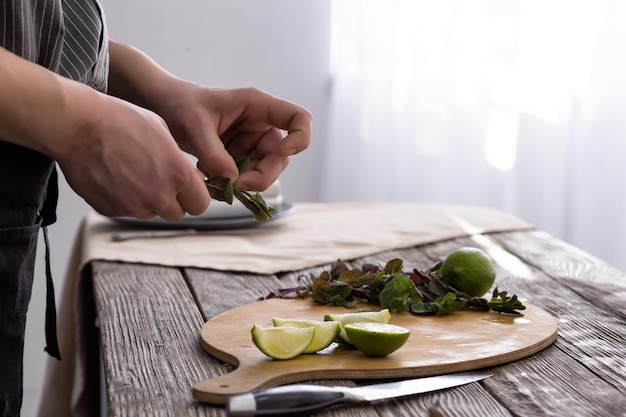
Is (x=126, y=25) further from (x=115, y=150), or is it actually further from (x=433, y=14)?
(x=115, y=150)

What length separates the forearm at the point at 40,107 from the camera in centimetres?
74

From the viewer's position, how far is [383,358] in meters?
0.88

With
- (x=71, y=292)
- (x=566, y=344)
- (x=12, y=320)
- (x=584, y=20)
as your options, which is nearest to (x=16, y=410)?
(x=12, y=320)

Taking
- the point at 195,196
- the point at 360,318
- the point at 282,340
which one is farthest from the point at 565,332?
the point at 195,196

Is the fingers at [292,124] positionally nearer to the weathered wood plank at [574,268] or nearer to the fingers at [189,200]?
the fingers at [189,200]

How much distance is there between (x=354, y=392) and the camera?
0.77 m

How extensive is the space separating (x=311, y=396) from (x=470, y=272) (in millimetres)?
453

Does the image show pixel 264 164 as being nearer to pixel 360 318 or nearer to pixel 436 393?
pixel 360 318

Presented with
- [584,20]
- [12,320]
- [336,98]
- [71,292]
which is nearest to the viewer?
[12,320]

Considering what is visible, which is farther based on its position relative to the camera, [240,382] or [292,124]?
[292,124]

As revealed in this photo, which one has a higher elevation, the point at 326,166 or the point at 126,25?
the point at 126,25

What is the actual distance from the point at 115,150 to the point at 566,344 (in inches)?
22.7

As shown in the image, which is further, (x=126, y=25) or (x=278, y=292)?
(x=126, y=25)

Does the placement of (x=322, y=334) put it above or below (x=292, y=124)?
below
